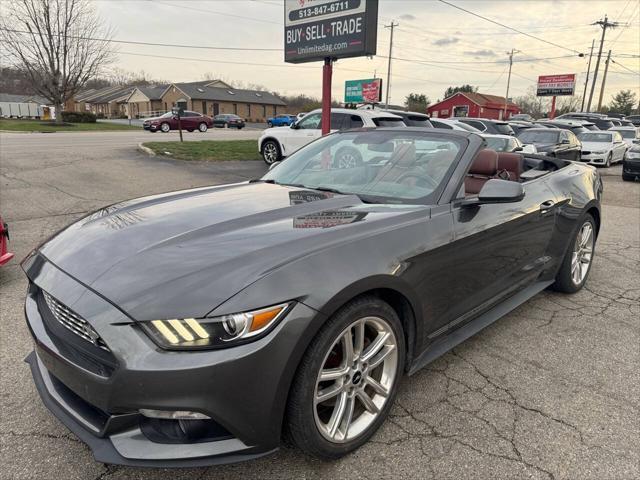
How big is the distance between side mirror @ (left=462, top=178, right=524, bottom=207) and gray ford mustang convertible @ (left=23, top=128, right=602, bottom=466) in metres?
0.01

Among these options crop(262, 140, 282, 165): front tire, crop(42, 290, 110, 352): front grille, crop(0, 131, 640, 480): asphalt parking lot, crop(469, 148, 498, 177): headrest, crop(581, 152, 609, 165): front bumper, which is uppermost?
crop(469, 148, 498, 177): headrest

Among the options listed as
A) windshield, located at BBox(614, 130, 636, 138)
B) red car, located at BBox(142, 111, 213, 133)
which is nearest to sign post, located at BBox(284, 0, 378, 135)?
windshield, located at BBox(614, 130, 636, 138)

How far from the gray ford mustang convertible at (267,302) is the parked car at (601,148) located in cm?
1809

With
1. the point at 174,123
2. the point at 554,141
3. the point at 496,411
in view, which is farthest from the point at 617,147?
the point at 174,123

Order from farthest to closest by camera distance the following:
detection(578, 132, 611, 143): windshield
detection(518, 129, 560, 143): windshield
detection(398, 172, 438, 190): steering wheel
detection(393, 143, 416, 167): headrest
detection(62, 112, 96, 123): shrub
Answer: detection(62, 112, 96, 123): shrub → detection(578, 132, 611, 143): windshield → detection(518, 129, 560, 143): windshield → detection(393, 143, 416, 167): headrest → detection(398, 172, 438, 190): steering wheel

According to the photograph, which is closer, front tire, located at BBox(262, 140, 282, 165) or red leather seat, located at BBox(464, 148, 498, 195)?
red leather seat, located at BBox(464, 148, 498, 195)

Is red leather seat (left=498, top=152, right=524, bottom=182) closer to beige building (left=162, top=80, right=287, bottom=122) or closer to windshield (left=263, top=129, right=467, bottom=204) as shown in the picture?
windshield (left=263, top=129, right=467, bottom=204)

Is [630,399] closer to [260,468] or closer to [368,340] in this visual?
[368,340]

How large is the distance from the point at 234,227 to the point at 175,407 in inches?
36.3

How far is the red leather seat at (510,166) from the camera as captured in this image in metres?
4.20

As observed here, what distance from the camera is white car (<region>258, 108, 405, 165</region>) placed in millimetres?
11065

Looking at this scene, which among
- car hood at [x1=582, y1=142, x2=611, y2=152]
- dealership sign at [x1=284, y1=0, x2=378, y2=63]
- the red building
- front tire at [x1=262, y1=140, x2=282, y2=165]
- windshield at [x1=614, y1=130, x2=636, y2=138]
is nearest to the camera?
dealership sign at [x1=284, y1=0, x2=378, y2=63]

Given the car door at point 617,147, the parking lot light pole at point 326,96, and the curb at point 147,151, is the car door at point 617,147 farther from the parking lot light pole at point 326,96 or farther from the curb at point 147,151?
the curb at point 147,151

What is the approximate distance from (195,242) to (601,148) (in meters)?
20.4
